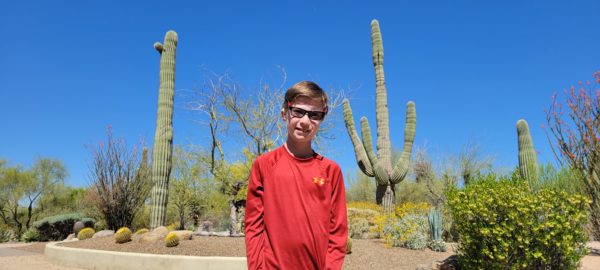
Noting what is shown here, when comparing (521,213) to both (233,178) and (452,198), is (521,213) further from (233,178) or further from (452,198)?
(233,178)

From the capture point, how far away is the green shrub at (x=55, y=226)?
16312 millimetres

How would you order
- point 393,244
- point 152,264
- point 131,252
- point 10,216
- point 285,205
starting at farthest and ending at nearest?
1. point 10,216
2. point 393,244
3. point 131,252
4. point 152,264
5. point 285,205

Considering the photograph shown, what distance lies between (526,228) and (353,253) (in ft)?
12.3

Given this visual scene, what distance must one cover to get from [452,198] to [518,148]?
7141 mm

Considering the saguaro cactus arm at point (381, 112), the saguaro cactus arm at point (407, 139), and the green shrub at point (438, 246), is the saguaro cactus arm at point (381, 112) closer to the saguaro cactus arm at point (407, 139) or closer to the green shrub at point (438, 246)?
the saguaro cactus arm at point (407, 139)

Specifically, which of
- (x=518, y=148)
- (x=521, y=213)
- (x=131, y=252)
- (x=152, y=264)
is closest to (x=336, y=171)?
(x=521, y=213)

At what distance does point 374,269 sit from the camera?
7.26 metres

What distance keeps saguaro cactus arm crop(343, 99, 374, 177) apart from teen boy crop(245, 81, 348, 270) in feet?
44.2

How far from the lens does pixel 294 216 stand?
6.62 feet

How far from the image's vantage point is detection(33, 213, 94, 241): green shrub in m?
16.3

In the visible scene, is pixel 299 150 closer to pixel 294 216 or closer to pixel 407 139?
pixel 294 216

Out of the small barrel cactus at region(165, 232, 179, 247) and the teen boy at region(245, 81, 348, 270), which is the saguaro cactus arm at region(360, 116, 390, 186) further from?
the teen boy at region(245, 81, 348, 270)

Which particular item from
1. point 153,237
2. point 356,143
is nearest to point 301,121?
point 153,237

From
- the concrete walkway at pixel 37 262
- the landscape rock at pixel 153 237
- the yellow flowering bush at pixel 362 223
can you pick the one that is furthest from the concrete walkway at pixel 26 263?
the yellow flowering bush at pixel 362 223
